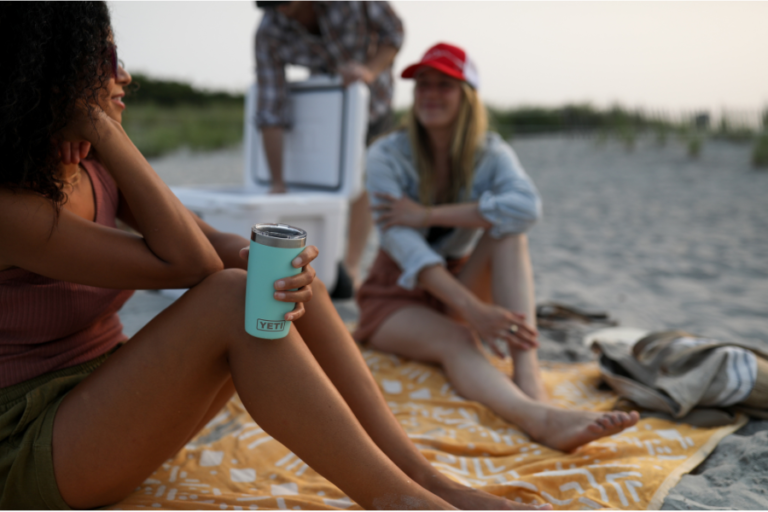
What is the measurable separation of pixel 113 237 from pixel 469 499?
0.89m

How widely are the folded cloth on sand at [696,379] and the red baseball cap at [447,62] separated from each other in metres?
1.20

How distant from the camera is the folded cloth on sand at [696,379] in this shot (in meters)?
1.86

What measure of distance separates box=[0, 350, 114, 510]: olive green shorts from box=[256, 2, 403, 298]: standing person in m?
2.17

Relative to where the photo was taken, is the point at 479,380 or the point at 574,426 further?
the point at 479,380

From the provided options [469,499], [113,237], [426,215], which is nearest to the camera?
[113,237]

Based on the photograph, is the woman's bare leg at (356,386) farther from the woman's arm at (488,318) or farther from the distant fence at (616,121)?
the distant fence at (616,121)

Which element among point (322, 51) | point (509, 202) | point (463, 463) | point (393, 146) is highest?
point (322, 51)

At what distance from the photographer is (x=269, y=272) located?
1.02 metres

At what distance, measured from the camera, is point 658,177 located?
25.9 feet

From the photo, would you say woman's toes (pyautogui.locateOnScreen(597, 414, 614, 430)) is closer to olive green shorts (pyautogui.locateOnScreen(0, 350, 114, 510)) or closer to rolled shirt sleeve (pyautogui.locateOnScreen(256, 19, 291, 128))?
olive green shorts (pyautogui.locateOnScreen(0, 350, 114, 510))

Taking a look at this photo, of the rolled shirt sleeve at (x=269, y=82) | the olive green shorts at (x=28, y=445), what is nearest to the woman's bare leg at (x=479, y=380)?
the olive green shorts at (x=28, y=445)

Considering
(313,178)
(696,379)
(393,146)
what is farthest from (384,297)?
(313,178)

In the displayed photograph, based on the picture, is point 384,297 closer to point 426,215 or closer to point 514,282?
point 426,215

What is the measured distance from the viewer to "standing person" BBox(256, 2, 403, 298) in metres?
3.14
